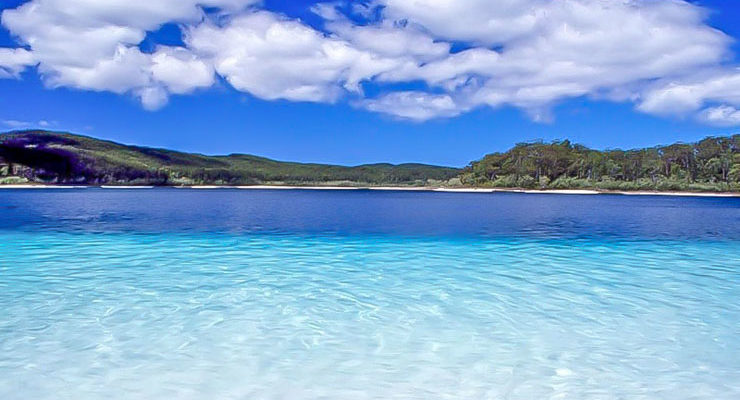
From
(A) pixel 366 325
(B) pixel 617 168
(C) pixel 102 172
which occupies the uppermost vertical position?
(B) pixel 617 168

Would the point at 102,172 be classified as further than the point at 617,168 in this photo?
Yes

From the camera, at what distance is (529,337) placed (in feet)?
23.5

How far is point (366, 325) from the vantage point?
7723 millimetres

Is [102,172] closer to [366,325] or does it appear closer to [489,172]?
[489,172]

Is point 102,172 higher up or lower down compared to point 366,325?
higher up

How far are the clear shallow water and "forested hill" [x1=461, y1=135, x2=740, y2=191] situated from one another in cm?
11686

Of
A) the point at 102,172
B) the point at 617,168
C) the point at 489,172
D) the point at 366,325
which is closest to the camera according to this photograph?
the point at 366,325

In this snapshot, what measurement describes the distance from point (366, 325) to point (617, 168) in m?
137

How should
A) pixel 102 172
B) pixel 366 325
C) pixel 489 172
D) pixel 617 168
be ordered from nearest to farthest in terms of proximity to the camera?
pixel 366 325 → pixel 617 168 → pixel 489 172 → pixel 102 172

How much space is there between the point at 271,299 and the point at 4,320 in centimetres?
408

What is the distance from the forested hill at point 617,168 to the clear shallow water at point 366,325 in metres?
117

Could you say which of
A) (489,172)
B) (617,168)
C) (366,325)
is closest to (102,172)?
(489,172)

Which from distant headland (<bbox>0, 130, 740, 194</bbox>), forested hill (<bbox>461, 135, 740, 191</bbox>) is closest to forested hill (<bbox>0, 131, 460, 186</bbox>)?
distant headland (<bbox>0, 130, 740, 194</bbox>)

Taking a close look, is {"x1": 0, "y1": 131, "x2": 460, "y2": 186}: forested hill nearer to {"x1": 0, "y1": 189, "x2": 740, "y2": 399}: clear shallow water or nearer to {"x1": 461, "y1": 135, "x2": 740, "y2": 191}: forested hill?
{"x1": 461, "y1": 135, "x2": 740, "y2": 191}: forested hill
